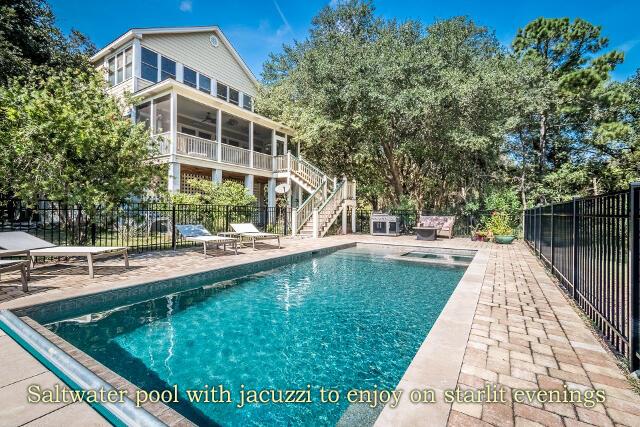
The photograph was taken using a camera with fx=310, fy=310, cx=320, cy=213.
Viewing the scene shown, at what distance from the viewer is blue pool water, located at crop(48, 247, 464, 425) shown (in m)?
2.81

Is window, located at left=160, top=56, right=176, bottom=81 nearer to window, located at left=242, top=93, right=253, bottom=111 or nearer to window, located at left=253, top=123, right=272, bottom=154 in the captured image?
window, located at left=242, top=93, right=253, bottom=111

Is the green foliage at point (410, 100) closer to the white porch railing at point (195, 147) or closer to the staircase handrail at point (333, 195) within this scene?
the staircase handrail at point (333, 195)

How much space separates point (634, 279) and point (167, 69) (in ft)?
67.9

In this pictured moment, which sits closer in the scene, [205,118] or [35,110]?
[35,110]

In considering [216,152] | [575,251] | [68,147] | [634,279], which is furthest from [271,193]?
[634,279]

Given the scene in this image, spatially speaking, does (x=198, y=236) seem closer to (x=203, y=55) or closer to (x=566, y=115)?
(x=203, y=55)

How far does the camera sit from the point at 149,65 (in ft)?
54.7

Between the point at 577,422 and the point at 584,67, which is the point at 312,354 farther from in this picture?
the point at 584,67

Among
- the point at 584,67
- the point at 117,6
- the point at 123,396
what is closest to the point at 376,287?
the point at 123,396

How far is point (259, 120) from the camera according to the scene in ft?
56.5

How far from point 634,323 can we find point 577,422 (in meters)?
1.10

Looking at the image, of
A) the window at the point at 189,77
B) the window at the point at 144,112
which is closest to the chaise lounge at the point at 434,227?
the window at the point at 144,112

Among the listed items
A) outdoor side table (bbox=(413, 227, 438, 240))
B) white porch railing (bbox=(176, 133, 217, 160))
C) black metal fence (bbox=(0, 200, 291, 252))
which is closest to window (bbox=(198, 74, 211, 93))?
white porch railing (bbox=(176, 133, 217, 160))

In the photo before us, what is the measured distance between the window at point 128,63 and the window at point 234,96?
20.0 feet
